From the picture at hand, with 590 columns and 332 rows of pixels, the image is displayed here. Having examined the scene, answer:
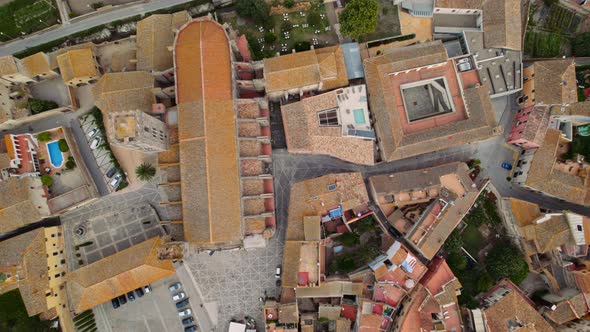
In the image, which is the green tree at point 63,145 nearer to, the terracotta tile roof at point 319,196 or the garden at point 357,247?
the terracotta tile roof at point 319,196

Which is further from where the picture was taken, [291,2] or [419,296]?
[291,2]

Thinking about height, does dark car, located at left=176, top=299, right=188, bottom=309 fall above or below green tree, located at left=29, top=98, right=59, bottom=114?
below

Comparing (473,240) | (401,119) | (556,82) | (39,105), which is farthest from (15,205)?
(556,82)

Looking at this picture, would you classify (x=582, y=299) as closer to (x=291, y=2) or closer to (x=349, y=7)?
(x=349, y=7)

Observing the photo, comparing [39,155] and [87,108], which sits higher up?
[87,108]

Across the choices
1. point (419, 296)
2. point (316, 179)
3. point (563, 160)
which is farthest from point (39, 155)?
point (563, 160)

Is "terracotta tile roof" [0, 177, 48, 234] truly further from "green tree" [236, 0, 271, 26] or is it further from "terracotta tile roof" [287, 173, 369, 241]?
"green tree" [236, 0, 271, 26]

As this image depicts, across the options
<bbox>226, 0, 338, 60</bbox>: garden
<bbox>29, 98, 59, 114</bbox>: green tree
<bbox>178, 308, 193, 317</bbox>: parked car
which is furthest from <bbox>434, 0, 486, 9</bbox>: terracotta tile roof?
<bbox>29, 98, 59, 114</bbox>: green tree
